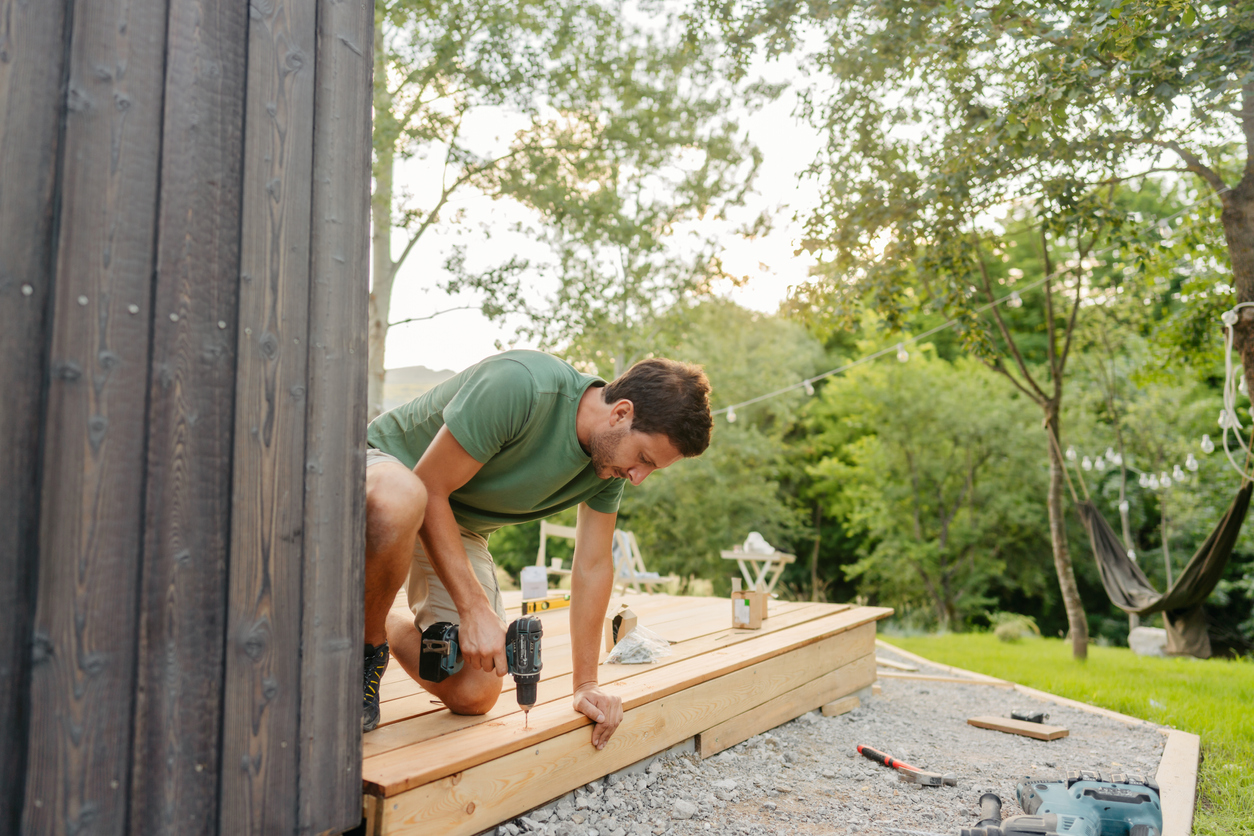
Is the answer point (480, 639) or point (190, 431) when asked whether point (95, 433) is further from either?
point (480, 639)

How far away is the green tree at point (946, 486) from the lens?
1298cm

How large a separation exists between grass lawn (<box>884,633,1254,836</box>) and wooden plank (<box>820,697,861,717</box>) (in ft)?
4.18

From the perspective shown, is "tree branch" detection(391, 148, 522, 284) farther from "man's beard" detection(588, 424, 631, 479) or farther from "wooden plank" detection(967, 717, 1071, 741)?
"wooden plank" detection(967, 717, 1071, 741)

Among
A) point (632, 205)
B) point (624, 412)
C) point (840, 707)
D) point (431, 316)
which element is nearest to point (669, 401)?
point (624, 412)

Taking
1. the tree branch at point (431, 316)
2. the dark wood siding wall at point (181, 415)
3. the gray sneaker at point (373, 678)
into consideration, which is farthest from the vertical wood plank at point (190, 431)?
the tree branch at point (431, 316)

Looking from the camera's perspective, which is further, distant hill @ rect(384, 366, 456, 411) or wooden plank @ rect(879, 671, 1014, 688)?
distant hill @ rect(384, 366, 456, 411)

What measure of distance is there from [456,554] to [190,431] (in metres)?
0.74

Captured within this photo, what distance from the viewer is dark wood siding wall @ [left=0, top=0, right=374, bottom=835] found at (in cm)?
104

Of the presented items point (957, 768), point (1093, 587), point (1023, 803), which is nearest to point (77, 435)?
point (1023, 803)

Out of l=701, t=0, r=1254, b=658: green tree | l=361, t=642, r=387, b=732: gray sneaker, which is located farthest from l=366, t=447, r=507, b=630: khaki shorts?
l=701, t=0, r=1254, b=658: green tree

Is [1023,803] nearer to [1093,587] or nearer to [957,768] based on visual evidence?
[957,768]

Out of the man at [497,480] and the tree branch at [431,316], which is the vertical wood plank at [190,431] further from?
the tree branch at [431,316]

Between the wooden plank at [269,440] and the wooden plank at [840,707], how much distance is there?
2532 mm

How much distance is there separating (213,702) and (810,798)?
1.77 m
